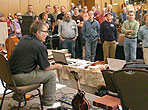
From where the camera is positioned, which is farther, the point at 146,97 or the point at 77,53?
the point at 77,53

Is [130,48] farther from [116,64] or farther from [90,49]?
[116,64]

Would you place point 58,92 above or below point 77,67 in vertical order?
below

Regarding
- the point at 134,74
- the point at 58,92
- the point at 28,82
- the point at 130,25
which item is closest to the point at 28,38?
the point at 28,82

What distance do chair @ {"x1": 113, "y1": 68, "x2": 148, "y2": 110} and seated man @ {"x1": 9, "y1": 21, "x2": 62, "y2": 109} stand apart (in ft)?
3.48

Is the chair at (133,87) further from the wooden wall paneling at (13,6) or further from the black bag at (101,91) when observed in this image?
the wooden wall paneling at (13,6)

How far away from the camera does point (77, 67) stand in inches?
156

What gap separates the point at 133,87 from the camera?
189 centimetres

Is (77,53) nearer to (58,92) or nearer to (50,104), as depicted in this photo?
(58,92)

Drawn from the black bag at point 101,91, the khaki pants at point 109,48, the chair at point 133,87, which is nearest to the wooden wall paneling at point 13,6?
the khaki pants at point 109,48

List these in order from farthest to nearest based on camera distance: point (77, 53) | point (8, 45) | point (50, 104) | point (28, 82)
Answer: point (77, 53), point (8, 45), point (50, 104), point (28, 82)

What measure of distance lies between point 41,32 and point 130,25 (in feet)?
8.59

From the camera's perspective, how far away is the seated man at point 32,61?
8.70 feet

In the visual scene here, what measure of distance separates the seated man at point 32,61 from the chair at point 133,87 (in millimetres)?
1061

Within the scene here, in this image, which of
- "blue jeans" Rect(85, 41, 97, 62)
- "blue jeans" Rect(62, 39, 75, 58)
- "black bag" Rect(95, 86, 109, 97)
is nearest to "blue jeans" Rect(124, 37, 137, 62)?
"blue jeans" Rect(85, 41, 97, 62)
